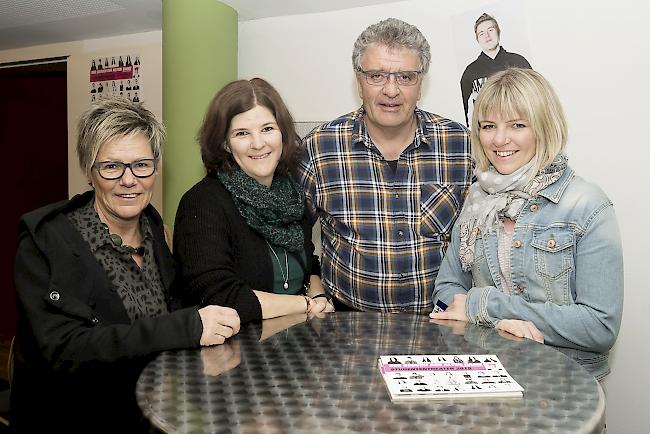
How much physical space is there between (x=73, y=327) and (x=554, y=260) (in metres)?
1.39

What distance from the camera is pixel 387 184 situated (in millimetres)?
2326

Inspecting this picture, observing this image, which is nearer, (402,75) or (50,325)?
(50,325)

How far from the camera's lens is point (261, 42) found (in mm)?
3518

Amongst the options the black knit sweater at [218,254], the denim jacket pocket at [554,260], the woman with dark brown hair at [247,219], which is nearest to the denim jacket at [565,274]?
the denim jacket pocket at [554,260]

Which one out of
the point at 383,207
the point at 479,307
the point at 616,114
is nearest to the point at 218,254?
the point at 383,207

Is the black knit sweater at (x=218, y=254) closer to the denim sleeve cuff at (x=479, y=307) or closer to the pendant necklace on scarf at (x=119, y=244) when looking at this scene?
the pendant necklace on scarf at (x=119, y=244)

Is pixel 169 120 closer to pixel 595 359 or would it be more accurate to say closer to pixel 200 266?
pixel 200 266

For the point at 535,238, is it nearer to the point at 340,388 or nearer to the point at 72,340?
the point at 340,388

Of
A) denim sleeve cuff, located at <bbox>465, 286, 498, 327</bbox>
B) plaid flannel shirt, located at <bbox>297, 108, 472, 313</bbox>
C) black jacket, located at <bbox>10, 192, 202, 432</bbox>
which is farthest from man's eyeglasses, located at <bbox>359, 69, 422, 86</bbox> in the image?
black jacket, located at <bbox>10, 192, 202, 432</bbox>

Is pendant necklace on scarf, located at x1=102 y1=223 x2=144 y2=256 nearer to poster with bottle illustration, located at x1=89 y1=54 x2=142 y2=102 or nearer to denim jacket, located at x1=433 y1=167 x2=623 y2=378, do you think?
denim jacket, located at x1=433 y1=167 x2=623 y2=378

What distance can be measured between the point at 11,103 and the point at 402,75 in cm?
395

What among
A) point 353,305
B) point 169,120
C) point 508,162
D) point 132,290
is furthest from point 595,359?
point 169,120

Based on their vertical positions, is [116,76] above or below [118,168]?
above

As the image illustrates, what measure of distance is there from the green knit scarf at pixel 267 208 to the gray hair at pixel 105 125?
1.00ft
